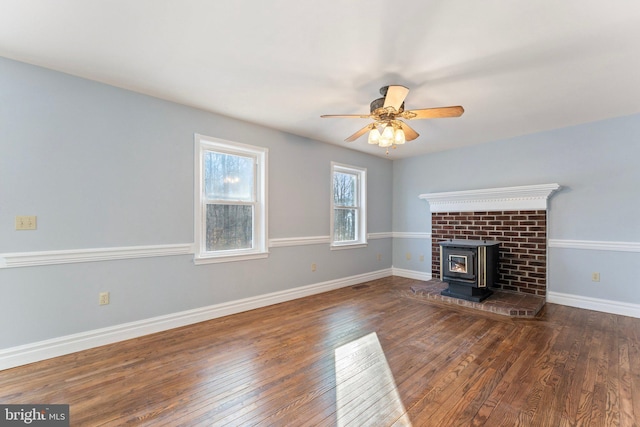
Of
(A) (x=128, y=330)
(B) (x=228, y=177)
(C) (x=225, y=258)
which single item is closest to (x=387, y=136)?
(B) (x=228, y=177)

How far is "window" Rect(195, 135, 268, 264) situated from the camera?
11.2 feet

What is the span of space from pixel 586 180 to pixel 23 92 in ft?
20.0

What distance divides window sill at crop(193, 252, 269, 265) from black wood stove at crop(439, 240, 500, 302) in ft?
8.47

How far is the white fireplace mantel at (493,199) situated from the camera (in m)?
4.08

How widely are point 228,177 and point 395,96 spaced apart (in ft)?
7.33

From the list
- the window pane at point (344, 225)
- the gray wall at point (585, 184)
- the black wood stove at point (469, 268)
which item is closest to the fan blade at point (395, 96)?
the black wood stove at point (469, 268)

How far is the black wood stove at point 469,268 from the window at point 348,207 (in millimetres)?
1570

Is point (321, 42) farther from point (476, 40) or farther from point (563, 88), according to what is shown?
point (563, 88)

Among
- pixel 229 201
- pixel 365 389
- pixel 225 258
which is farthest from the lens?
pixel 229 201

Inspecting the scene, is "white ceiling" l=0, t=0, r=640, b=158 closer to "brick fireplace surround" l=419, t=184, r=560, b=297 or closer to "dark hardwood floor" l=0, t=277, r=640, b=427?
"brick fireplace surround" l=419, t=184, r=560, b=297

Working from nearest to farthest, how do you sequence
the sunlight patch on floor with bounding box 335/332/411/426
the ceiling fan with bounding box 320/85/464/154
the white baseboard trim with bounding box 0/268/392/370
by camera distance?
the sunlight patch on floor with bounding box 335/332/411/426, the white baseboard trim with bounding box 0/268/392/370, the ceiling fan with bounding box 320/85/464/154

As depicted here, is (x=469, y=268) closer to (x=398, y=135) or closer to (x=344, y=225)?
(x=344, y=225)

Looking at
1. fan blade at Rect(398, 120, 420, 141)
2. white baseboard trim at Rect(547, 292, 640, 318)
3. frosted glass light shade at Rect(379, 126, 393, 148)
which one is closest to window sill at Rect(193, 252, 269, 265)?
frosted glass light shade at Rect(379, 126, 393, 148)

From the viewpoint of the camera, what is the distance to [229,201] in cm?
365
